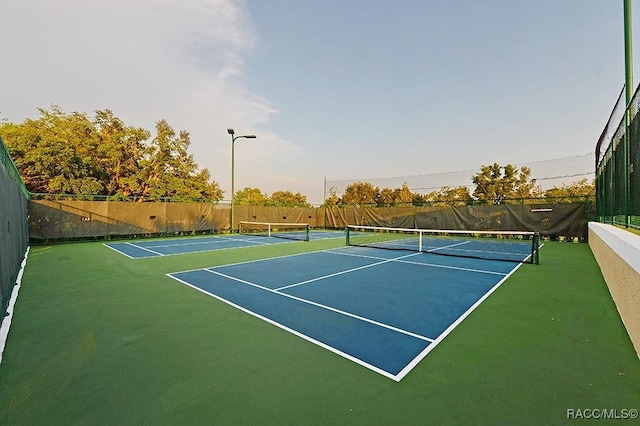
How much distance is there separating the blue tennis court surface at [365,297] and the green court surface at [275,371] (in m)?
0.20

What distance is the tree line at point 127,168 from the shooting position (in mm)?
17047

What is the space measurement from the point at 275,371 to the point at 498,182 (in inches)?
832

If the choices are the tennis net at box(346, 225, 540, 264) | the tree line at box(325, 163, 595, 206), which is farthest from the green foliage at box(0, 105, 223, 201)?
the tree line at box(325, 163, 595, 206)

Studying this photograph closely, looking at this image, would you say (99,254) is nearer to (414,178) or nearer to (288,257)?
(288,257)

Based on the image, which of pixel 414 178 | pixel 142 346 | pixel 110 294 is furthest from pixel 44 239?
pixel 414 178

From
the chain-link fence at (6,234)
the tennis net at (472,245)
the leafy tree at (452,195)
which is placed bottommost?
the tennis net at (472,245)

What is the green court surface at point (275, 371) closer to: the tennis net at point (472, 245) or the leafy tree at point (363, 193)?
the tennis net at point (472, 245)

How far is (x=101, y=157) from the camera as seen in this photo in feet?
68.5

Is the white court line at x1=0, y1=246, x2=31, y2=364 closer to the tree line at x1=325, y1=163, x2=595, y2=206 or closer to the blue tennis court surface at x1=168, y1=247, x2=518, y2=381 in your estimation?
the blue tennis court surface at x1=168, y1=247, x2=518, y2=381

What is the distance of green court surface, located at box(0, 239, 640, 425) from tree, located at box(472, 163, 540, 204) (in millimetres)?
16292

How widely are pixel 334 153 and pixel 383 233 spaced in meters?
8.00

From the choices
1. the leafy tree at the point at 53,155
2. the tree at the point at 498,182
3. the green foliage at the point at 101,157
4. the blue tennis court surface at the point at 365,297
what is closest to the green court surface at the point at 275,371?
the blue tennis court surface at the point at 365,297

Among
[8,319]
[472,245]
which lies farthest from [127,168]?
[472,245]

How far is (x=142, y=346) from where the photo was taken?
3000 millimetres
